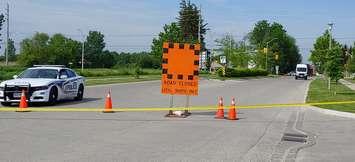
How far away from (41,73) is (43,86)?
1872mm

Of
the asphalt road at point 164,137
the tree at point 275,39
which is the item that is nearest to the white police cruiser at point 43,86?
the asphalt road at point 164,137

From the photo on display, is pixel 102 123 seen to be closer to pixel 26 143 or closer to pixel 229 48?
pixel 26 143

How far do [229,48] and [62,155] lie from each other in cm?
10741

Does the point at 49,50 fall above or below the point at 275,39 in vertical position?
below

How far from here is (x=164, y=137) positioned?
38.8 feet

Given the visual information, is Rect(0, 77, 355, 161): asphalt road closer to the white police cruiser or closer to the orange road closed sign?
the orange road closed sign

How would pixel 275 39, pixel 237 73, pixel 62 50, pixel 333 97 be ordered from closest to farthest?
pixel 333 97
pixel 237 73
pixel 62 50
pixel 275 39

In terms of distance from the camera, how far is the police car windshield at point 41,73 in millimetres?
20750

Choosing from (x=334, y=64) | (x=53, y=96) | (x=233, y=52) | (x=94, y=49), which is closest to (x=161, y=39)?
(x=233, y=52)

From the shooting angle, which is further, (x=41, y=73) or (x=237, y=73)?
(x=237, y=73)

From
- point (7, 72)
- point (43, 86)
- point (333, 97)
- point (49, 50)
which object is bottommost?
point (333, 97)

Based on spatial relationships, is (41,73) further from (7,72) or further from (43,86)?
(7,72)

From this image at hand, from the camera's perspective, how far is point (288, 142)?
39.0ft

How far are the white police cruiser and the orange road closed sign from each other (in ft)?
14.8
